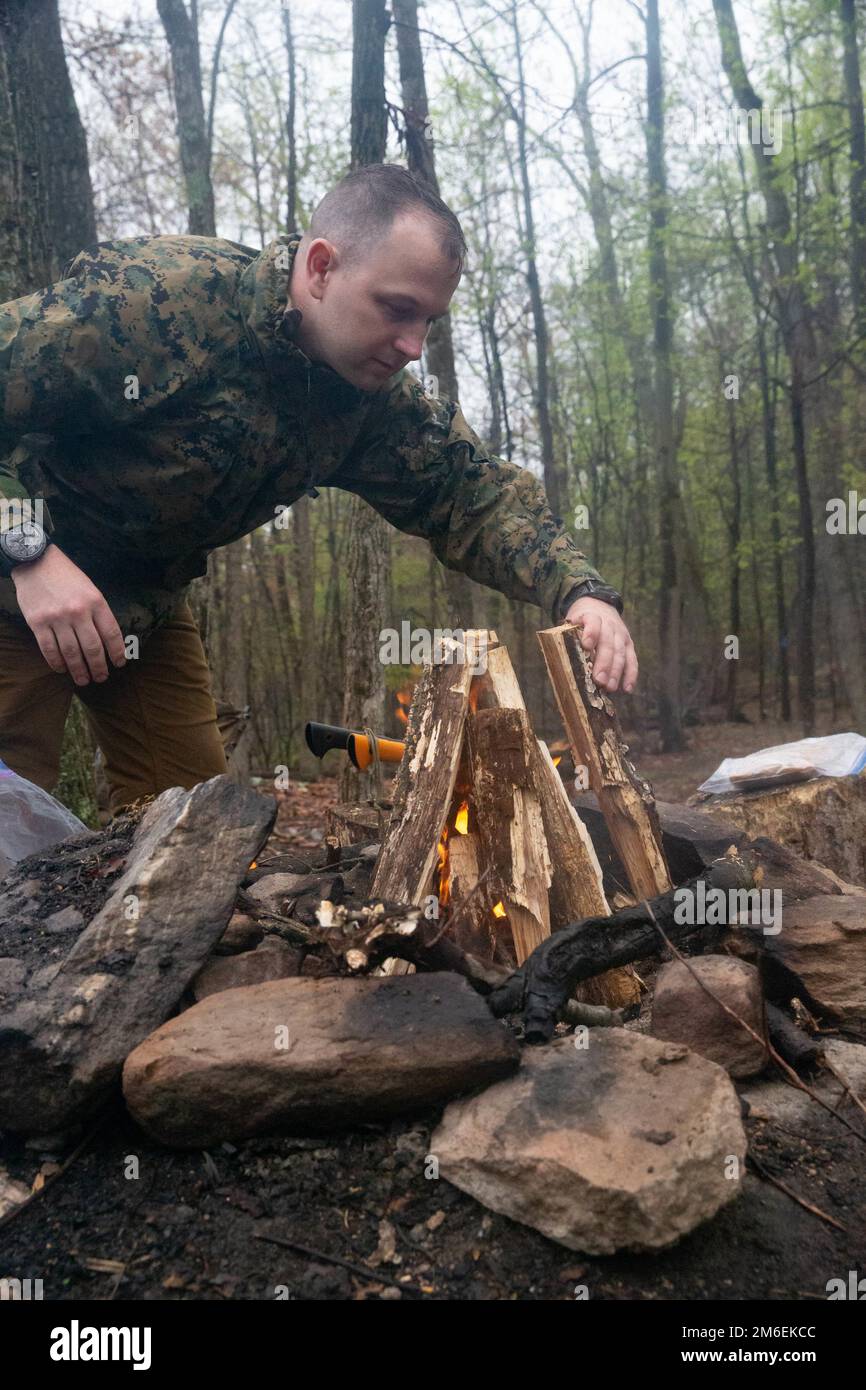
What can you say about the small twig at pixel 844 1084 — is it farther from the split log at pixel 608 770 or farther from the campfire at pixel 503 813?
the split log at pixel 608 770

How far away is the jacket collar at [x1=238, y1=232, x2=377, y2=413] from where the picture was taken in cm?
287

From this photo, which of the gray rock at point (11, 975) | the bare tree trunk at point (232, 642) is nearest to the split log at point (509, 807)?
the gray rock at point (11, 975)

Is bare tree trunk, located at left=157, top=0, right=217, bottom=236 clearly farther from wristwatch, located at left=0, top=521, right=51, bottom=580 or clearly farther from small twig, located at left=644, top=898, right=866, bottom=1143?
small twig, located at left=644, top=898, right=866, bottom=1143

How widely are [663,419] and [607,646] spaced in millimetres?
10856

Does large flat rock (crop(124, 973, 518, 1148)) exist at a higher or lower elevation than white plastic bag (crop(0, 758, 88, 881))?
lower

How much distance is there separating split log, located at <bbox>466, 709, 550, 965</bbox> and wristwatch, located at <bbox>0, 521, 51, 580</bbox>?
1.46 metres

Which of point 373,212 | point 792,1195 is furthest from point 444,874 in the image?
point 373,212

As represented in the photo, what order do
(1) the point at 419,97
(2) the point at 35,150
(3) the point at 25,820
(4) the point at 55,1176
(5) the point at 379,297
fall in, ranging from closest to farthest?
1. (4) the point at 55,1176
2. (5) the point at 379,297
3. (3) the point at 25,820
4. (2) the point at 35,150
5. (1) the point at 419,97

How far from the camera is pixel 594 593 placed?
323cm

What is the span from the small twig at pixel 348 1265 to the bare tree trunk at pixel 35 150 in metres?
4.82

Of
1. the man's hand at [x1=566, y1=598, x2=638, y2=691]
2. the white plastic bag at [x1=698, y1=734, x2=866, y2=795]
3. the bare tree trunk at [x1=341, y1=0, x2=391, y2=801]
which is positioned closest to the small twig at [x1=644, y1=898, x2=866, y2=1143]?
the man's hand at [x1=566, y1=598, x2=638, y2=691]

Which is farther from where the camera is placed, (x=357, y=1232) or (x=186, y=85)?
(x=186, y=85)

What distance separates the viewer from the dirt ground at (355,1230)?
1.79 m

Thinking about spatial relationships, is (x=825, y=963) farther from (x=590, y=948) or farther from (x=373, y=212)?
(x=373, y=212)
